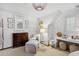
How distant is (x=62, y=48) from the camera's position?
161 cm

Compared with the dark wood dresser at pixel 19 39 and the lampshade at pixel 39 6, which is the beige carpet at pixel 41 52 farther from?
the lampshade at pixel 39 6

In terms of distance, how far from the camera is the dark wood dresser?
62.6 inches

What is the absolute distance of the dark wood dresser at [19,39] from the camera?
5.22 ft

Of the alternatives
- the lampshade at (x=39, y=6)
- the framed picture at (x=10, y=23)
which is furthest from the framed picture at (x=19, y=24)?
the lampshade at (x=39, y=6)

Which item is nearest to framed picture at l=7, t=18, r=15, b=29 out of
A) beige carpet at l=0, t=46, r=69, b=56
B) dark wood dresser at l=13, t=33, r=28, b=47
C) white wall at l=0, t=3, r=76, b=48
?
white wall at l=0, t=3, r=76, b=48

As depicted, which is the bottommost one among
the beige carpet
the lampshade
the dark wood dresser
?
the beige carpet

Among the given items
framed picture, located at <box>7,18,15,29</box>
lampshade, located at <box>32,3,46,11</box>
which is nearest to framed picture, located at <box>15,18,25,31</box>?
framed picture, located at <box>7,18,15,29</box>

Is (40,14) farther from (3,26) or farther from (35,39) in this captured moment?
(3,26)

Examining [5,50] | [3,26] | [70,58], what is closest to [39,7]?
[3,26]

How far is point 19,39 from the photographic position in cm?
162

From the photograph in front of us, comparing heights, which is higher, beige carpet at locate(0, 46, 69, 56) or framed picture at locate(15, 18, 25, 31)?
framed picture at locate(15, 18, 25, 31)

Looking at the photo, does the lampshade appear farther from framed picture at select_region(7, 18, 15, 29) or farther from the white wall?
framed picture at select_region(7, 18, 15, 29)

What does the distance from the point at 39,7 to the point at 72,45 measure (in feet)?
2.62

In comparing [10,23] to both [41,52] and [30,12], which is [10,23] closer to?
[30,12]
